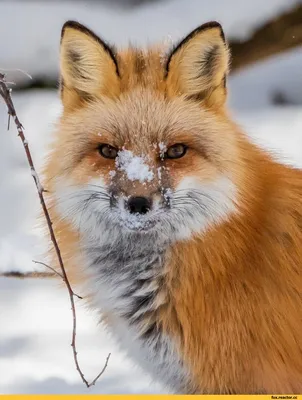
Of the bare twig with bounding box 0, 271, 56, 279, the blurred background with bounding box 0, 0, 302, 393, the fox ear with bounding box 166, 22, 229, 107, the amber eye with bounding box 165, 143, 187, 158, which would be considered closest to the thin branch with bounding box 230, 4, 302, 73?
the blurred background with bounding box 0, 0, 302, 393

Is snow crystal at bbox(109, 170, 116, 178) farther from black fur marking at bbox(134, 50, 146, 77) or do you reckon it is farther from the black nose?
black fur marking at bbox(134, 50, 146, 77)

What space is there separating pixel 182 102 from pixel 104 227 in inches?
14.1

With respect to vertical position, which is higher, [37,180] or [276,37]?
[276,37]

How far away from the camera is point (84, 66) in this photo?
4.31ft

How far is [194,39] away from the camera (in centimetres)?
127

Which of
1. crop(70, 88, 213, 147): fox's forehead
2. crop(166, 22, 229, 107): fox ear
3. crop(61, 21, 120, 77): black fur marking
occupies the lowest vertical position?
crop(70, 88, 213, 147): fox's forehead

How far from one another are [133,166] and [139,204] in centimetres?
9

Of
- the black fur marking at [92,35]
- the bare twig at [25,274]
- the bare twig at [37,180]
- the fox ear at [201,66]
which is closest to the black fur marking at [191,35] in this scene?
the fox ear at [201,66]

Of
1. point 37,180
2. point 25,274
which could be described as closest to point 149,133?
point 37,180

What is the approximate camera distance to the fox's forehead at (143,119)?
4.16 ft

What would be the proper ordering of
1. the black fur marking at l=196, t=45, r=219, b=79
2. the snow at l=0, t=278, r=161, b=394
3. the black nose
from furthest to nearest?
1. the snow at l=0, t=278, r=161, b=394
2. the black fur marking at l=196, t=45, r=219, b=79
3. the black nose

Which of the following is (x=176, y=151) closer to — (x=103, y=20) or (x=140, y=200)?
(x=140, y=200)

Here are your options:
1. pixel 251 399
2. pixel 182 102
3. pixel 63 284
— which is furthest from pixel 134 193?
pixel 251 399

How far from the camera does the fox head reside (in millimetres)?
1257
